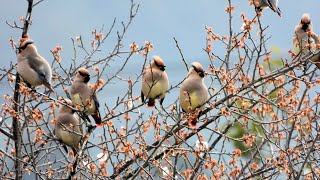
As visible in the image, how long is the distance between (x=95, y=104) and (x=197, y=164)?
778 millimetres

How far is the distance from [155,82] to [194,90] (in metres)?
0.30

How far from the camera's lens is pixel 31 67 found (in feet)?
17.0

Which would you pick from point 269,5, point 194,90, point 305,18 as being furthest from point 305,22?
point 194,90

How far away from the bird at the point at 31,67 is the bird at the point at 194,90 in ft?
3.17

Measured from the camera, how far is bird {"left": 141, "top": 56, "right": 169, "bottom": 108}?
4.95 m

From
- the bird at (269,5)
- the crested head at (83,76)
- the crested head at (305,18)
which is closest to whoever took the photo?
the crested head at (83,76)

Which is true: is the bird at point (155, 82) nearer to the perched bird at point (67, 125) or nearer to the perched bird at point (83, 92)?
the perched bird at point (83, 92)

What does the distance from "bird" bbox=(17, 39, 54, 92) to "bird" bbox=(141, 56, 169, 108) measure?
0.67 m

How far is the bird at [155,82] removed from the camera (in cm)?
495

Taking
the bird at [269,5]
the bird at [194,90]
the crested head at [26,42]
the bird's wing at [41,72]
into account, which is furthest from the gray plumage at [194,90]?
the crested head at [26,42]

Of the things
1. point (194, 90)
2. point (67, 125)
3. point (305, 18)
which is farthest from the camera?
point (305, 18)

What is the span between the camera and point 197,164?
4910 millimetres

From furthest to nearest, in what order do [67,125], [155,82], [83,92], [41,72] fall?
[67,125], [41,72], [83,92], [155,82]

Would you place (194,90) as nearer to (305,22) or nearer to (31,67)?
(31,67)
